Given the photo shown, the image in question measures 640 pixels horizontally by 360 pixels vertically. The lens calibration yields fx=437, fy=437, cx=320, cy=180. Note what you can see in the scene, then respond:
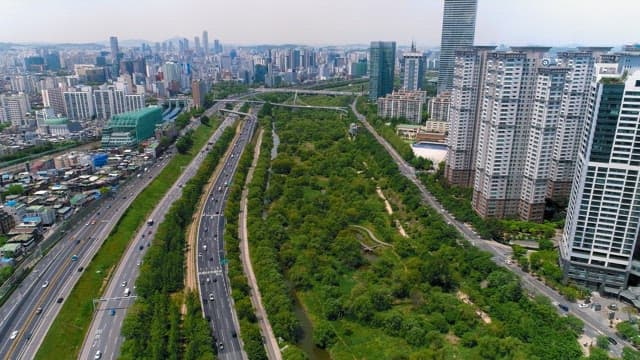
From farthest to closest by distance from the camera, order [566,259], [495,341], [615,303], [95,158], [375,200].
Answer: [95,158] → [375,200] → [566,259] → [615,303] → [495,341]

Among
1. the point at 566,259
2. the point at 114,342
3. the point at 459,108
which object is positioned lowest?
the point at 114,342

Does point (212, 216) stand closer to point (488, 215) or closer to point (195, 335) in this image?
point (195, 335)

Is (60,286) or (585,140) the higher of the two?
(585,140)

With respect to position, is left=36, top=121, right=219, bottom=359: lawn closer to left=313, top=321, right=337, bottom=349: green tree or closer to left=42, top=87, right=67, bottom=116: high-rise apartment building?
left=313, top=321, right=337, bottom=349: green tree

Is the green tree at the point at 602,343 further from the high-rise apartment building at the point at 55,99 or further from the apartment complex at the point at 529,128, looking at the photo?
the high-rise apartment building at the point at 55,99

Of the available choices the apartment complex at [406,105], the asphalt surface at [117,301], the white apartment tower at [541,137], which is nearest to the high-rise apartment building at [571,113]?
the white apartment tower at [541,137]

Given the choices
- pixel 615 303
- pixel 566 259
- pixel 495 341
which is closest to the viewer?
pixel 495 341

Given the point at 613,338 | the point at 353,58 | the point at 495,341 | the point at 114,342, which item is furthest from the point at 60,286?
the point at 353,58

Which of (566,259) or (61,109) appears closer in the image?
(566,259)
